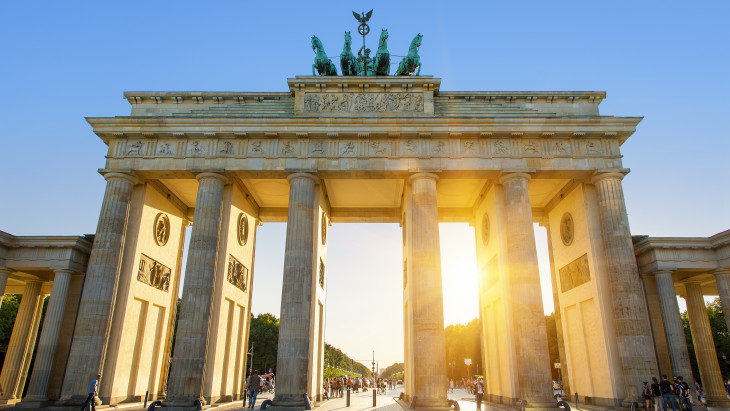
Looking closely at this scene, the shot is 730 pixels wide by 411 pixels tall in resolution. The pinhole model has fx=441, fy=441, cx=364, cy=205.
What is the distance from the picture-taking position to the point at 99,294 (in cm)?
1944

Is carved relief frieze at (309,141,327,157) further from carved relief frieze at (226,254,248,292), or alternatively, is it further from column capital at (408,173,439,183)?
carved relief frieze at (226,254,248,292)

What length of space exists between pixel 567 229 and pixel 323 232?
13507 millimetres

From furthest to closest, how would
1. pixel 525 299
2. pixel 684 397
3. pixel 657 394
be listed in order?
pixel 525 299 < pixel 684 397 < pixel 657 394

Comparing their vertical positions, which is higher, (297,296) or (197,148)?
(197,148)

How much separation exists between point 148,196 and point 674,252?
26584 mm

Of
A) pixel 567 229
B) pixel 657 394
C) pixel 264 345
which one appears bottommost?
pixel 657 394

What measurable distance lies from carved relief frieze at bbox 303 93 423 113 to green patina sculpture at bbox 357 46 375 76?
370 cm

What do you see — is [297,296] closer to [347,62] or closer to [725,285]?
[347,62]

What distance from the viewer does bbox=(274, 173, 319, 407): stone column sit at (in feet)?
59.5

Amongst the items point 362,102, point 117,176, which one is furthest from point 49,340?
point 362,102

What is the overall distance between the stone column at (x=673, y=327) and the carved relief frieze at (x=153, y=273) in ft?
83.8

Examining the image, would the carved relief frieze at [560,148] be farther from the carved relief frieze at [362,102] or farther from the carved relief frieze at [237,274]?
the carved relief frieze at [237,274]

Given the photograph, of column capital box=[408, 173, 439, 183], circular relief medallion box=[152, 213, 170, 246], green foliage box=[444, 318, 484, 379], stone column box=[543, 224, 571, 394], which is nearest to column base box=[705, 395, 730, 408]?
stone column box=[543, 224, 571, 394]

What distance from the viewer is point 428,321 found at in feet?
62.0
